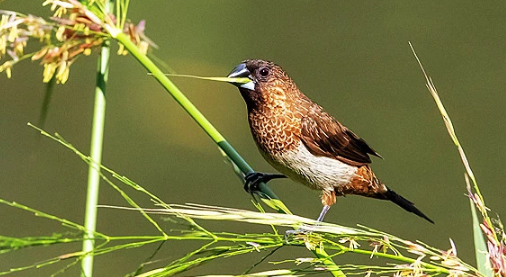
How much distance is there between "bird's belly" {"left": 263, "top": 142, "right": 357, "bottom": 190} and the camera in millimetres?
1401

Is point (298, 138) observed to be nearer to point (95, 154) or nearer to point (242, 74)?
point (242, 74)

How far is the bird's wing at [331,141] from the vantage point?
4.71 feet

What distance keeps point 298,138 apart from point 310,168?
0.06 metres

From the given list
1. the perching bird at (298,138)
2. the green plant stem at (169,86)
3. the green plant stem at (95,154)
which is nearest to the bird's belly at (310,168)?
the perching bird at (298,138)

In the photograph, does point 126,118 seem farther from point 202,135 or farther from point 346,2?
point 346,2

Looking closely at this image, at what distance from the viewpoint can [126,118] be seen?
129 inches

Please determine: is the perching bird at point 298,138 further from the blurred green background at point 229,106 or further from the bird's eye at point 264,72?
the blurred green background at point 229,106

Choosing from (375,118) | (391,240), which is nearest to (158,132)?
(375,118)

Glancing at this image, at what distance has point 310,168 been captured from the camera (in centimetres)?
141

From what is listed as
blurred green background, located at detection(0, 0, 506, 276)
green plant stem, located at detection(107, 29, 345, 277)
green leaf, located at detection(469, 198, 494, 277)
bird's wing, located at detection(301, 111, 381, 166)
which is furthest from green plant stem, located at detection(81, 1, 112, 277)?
blurred green background, located at detection(0, 0, 506, 276)

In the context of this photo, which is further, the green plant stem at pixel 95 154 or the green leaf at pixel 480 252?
the green plant stem at pixel 95 154

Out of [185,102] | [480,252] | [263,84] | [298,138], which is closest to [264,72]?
[263,84]

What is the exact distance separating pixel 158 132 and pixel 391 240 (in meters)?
2.52

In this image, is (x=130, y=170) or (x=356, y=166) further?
(x=130, y=170)
